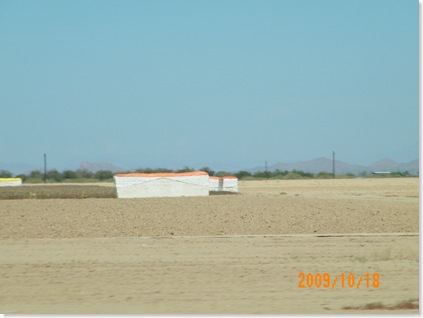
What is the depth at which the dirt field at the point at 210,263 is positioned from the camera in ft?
39.9

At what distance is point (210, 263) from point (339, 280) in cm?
247

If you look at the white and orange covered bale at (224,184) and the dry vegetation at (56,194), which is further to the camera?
the white and orange covered bale at (224,184)

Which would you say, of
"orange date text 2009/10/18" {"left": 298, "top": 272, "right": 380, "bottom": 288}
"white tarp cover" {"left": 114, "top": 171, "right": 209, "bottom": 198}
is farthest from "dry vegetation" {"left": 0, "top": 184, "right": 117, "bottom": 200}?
"orange date text 2009/10/18" {"left": 298, "top": 272, "right": 380, "bottom": 288}

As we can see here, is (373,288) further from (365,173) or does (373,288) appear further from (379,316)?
(365,173)

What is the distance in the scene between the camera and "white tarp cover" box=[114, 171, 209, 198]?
33.7m

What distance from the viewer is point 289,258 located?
15211 mm

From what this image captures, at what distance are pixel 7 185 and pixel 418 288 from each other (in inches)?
1728

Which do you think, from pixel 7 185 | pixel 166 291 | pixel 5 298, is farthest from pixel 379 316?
pixel 7 185

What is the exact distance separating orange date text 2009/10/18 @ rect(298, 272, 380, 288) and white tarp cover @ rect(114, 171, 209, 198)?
20294 mm

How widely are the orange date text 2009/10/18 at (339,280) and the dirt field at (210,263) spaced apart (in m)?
0.02

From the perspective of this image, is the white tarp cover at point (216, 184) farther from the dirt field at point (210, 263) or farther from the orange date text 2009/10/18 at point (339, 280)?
the orange date text 2009/10/18 at point (339, 280)

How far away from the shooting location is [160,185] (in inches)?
1335

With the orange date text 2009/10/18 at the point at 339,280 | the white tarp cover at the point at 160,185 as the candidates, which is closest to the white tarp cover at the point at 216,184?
the white tarp cover at the point at 160,185

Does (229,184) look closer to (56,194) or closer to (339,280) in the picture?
(56,194)
